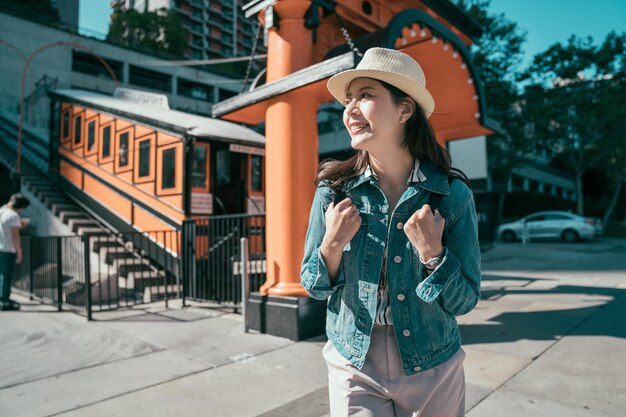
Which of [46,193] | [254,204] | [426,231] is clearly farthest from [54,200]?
[426,231]

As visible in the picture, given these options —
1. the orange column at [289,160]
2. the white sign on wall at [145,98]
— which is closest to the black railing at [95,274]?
the orange column at [289,160]

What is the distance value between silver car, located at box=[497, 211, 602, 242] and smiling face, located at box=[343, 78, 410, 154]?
21.4m

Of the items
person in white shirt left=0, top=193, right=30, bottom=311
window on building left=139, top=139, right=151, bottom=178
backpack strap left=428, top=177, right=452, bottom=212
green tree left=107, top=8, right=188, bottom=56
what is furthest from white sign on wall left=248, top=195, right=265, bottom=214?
green tree left=107, top=8, right=188, bottom=56

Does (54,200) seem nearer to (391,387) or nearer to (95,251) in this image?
(95,251)

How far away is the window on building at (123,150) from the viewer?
Result: 1237 cm

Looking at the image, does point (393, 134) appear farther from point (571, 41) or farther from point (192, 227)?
point (571, 41)

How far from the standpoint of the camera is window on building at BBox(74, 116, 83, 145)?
14.5 metres

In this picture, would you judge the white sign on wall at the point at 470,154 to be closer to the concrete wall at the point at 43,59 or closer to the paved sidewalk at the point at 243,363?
the paved sidewalk at the point at 243,363

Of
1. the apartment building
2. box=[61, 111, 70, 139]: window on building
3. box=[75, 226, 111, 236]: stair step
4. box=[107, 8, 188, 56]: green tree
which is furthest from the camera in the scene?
the apartment building

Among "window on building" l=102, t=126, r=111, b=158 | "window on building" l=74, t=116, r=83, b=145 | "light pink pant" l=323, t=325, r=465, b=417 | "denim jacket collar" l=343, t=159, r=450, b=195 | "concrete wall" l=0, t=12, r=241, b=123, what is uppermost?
"concrete wall" l=0, t=12, r=241, b=123

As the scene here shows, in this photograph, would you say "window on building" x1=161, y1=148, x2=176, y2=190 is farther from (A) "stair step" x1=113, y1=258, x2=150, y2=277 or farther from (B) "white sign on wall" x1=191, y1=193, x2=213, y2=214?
(A) "stair step" x1=113, y1=258, x2=150, y2=277

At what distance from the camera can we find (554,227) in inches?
807

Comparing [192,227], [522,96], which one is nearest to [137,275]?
[192,227]

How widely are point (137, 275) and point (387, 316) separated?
9.01 metres
